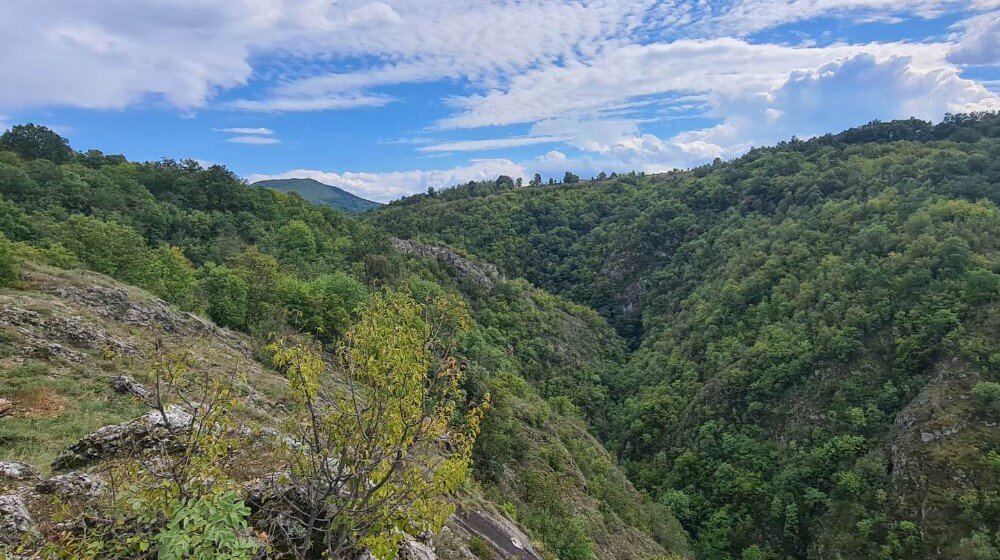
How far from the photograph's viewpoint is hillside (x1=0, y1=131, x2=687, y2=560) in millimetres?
7543

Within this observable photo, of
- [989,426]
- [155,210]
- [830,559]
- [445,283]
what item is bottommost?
[830,559]

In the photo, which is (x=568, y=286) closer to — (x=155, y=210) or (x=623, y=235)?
(x=623, y=235)

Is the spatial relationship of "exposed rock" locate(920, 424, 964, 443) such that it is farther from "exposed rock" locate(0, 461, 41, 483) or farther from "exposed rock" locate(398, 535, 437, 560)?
"exposed rock" locate(0, 461, 41, 483)

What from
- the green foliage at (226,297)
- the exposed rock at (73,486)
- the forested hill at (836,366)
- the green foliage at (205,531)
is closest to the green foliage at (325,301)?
the green foliage at (226,297)

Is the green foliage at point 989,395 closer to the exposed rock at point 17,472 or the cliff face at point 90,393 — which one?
the cliff face at point 90,393

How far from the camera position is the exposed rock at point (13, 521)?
5910 millimetres

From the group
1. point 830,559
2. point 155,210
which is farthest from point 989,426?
point 155,210

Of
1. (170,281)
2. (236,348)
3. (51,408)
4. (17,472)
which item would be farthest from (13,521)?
(170,281)

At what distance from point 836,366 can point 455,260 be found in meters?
54.7

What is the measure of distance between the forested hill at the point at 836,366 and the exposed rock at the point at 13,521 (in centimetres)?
4410

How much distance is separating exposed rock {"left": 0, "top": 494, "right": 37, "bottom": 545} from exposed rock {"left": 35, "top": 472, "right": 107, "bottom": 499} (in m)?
0.59

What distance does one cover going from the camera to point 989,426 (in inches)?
1371

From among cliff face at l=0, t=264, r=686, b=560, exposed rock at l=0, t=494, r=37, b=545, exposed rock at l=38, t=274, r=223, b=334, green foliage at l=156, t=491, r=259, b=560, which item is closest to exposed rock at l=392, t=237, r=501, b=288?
cliff face at l=0, t=264, r=686, b=560

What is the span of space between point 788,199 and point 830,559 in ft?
216
